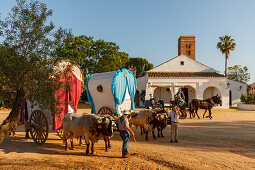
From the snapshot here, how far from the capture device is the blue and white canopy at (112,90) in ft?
37.7

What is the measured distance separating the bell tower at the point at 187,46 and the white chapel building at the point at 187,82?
7.59 metres

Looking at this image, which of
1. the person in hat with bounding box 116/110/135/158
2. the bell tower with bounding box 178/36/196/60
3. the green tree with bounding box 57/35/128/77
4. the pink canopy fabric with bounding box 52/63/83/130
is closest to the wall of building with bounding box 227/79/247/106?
the bell tower with bounding box 178/36/196/60

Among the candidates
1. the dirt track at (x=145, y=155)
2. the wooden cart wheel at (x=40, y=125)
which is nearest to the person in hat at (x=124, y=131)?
the dirt track at (x=145, y=155)

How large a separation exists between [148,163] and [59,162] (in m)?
3.05

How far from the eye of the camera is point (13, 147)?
8.75 meters

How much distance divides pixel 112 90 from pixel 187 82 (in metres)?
21.5

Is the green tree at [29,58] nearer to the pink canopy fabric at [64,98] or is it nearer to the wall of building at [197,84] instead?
the pink canopy fabric at [64,98]

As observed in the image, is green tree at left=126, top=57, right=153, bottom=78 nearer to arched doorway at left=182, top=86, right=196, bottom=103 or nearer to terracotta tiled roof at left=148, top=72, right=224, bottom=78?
terracotta tiled roof at left=148, top=72, right=224, bottom=78

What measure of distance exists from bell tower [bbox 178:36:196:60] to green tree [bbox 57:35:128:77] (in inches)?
556

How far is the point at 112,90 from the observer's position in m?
11.2

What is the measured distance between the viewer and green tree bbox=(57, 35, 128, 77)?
32.5 metres

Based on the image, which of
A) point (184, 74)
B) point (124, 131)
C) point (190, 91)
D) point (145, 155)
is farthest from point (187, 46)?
point (124, 131)

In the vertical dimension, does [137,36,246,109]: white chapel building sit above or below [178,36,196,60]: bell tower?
below

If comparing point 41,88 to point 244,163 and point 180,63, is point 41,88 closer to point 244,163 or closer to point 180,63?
point 244,163
